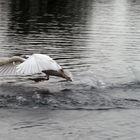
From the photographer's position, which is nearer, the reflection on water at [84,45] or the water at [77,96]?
the water at [77,96]

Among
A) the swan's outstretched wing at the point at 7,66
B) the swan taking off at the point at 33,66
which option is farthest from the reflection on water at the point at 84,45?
the swan's outstretched wing at the point at 7,66

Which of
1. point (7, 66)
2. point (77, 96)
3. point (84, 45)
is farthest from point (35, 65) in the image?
point (84, 45)

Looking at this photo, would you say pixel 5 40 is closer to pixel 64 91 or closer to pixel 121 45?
pixel 121 45

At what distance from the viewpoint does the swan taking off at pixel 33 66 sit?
513 inches

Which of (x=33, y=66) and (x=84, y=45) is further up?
(x=33, y=66)

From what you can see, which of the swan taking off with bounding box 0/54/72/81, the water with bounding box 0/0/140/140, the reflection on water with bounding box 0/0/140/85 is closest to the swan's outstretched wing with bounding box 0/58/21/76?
the swan taking off with bounding box 0/54/72/81

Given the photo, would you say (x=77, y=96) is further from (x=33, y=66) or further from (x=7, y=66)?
(x=7, y=66)

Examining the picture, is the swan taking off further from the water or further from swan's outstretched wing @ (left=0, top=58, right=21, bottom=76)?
the water

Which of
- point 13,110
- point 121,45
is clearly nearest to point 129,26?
point 121,45

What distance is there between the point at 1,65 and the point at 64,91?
2128 millimetres

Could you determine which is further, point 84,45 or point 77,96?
point 84,45

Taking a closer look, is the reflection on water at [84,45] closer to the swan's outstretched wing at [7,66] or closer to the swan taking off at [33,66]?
the swan taking off at [33,66]

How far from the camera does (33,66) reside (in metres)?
13.1

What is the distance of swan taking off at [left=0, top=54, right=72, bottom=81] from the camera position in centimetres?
1304
